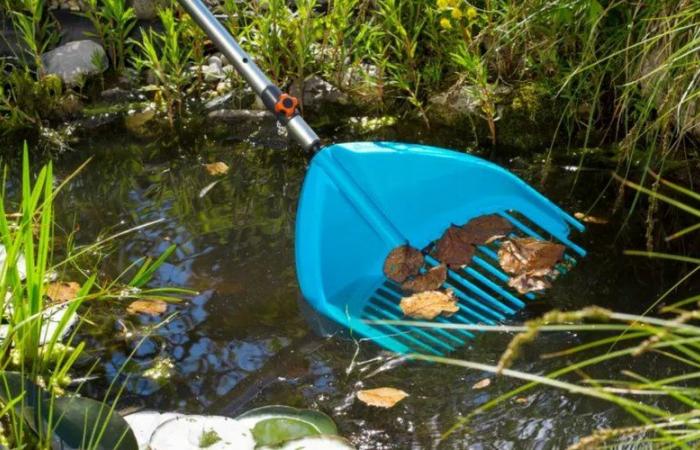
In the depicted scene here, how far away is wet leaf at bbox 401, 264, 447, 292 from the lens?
2.50m

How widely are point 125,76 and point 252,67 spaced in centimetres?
136

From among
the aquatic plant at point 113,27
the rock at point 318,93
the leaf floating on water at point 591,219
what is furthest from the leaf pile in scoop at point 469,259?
the aquatic plant at point 113,27

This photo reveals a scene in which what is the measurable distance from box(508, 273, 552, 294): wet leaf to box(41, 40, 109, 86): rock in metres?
2.08

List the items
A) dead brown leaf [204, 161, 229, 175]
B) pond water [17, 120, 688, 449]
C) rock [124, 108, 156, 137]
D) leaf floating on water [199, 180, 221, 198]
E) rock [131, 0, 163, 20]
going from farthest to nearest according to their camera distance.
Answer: rock [131, 0, 163, 20] → rock [124, 108, 156, 137] → dead brown leaf [204, 161, 229, 175] → leaf floating on water [199, 180, 221, 198] → pond water [17, 120, 688, 449]

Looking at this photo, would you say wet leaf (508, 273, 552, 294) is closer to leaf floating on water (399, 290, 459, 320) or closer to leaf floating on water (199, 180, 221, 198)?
leaf floating on water (399, 290, 459, 320)

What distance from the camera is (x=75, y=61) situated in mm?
3826

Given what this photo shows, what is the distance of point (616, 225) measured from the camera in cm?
282

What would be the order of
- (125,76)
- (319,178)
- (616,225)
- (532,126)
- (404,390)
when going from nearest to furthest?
(404,390)
(319,178)
(616,225)
(532,126)
(125,76)

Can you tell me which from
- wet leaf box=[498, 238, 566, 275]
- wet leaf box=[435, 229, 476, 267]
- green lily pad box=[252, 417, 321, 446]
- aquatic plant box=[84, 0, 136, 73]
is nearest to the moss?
green lily pad box=[252, 417, 321, 446]

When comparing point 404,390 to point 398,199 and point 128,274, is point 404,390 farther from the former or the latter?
point 128,274

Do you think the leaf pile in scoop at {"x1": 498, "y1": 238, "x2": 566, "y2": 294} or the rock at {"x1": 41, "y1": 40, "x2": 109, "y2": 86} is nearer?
the leaf pile in scoop at {"x1": 498, "y1": 238, "x2": 566, "y2": 294}

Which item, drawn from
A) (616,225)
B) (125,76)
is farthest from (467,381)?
(125,76)

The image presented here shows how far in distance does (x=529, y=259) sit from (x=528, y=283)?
95mm

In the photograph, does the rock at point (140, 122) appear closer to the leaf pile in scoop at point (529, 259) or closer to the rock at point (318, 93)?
the rock at point (318, 93)
